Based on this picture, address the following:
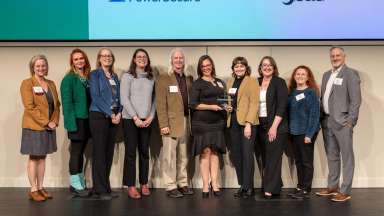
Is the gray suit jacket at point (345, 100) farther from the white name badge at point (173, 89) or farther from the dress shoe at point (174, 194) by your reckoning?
the dress shoe at point (174, 194)

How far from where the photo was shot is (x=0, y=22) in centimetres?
545

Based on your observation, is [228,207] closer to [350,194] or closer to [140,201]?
[140,201]

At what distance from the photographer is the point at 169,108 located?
4984 millimetres

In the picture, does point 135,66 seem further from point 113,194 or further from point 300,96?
point 300,96

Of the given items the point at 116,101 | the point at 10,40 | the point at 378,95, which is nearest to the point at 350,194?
the point at 378,95

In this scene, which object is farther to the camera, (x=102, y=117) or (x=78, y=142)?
(x=78, y=142)

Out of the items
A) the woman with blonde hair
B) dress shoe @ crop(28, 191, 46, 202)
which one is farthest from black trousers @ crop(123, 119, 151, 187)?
dress shoe @ crop(28, 191, 46, 202)

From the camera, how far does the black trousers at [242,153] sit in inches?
193

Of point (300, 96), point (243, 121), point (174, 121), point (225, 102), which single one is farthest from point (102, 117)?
point (300, 96)

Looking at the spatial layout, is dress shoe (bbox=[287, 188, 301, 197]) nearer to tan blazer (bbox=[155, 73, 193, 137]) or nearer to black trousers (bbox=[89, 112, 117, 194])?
tan blazer (bbox=[155, 73, 193, 137])

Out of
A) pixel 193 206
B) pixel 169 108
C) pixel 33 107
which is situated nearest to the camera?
pixel 193 206

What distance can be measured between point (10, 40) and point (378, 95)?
4450mm

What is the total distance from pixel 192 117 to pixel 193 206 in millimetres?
984

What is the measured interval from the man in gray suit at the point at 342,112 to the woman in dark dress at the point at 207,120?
1153 mm
